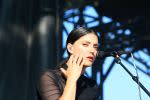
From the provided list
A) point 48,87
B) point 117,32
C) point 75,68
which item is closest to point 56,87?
point 48,87

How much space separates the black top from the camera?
188cm

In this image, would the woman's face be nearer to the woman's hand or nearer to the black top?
the woman's hand

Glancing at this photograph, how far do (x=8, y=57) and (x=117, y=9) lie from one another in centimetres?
125

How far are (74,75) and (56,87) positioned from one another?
0.43ft

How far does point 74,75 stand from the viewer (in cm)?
183

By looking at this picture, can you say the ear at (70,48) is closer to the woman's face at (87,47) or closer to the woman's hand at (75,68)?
the woman's face at (87,47)

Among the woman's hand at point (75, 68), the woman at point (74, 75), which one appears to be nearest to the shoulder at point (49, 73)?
the woman at point (74, 75)

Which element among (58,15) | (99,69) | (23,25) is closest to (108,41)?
(99,69)

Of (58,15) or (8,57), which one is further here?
(58,15)

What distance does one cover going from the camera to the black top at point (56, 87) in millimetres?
1883

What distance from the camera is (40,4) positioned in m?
4.41

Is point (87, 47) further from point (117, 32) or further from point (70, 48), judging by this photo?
point (117, 32)

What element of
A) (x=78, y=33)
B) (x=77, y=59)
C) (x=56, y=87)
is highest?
(x=78, y=33)

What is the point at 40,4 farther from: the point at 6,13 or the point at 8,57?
the point at 8,57
